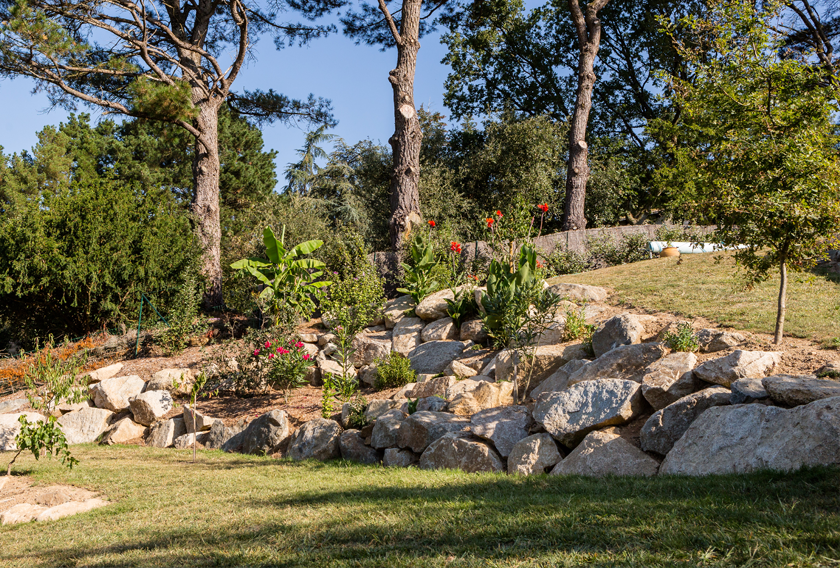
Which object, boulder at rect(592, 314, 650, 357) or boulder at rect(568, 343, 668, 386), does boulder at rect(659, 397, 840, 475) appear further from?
boulder at rect(592, 314, 650, 357)

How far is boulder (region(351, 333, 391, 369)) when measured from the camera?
8.91 m

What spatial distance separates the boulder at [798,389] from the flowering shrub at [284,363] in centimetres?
601

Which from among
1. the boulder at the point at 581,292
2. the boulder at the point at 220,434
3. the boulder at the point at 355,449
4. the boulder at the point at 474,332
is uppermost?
the boulder at the point at 581,292

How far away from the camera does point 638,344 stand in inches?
245

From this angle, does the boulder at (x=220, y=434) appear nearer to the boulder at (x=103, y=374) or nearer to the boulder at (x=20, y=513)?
the boulder at (x=20, y=513)

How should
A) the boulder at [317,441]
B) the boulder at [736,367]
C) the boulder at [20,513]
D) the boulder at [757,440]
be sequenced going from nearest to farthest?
the boulder at [757,440]
the boulder at [20,513]
the boulder at [736,367]
the boulder at [317,441]

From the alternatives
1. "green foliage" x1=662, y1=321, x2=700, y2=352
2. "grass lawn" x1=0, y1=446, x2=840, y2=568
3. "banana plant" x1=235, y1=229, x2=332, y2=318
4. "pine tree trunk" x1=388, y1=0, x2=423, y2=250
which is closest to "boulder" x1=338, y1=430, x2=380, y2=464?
"grass lawn" x1=0, y1=446, x2=840, y2=568

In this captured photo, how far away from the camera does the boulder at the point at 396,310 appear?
1059 cm

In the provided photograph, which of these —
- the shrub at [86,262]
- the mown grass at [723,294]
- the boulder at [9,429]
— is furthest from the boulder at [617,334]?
the shrub at [86,262]

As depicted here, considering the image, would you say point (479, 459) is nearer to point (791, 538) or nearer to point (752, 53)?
point (791, 538)

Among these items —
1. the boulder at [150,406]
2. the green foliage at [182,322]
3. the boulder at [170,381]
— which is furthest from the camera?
the green foliage at [182,322]

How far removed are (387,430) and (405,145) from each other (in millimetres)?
8746

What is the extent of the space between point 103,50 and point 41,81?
2242 mm

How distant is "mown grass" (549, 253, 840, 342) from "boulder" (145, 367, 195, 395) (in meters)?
6.98
